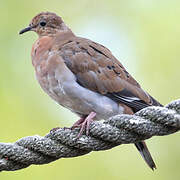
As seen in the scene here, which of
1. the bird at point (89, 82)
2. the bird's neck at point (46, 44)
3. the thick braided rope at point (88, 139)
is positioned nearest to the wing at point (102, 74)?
the bird at point (89, 82)

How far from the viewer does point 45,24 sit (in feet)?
20.8

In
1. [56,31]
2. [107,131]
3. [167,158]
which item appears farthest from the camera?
[167,158]

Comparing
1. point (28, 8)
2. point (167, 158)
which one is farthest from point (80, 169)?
point (28, 8)

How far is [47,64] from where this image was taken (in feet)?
17.1

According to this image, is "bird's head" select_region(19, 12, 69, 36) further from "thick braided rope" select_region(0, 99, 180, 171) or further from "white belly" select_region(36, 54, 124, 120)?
"thick braided rope" select_region(0, 99, 180, 171)

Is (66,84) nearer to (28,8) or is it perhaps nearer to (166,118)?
(166,118)

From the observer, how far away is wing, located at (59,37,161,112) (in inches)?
196

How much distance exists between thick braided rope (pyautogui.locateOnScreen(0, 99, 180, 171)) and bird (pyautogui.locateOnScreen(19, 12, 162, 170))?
101 centimetres

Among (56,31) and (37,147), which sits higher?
(56,31)

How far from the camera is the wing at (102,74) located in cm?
498

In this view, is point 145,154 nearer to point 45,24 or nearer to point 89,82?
point 89,82

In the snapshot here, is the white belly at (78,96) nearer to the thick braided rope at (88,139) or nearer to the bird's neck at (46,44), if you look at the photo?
the bird's neck at (46,44)

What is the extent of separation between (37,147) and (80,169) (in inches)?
106

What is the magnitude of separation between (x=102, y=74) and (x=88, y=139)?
1.50 m
